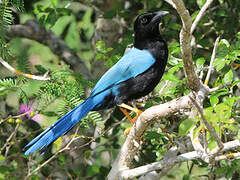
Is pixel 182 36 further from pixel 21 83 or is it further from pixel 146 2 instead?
pixel 146 2

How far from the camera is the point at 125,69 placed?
4.12 metres

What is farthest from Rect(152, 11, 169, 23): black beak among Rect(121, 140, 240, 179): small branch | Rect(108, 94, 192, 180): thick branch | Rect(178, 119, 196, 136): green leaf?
Rect(178, 119, 196, 136): green leaf

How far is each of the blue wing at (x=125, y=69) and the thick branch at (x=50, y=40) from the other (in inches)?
52.6

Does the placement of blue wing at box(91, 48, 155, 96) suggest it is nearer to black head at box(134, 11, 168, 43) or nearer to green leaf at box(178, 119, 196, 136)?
black head at box(134, 11, 168, 43)

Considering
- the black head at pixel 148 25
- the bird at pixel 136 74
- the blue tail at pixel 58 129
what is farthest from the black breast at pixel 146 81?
the blue tail at pixel 58 129

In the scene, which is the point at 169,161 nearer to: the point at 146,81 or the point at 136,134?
the point at 136,134

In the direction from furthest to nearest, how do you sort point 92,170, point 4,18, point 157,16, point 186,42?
point 92,170 < point 157,16 < point 4,18 < point 186,42

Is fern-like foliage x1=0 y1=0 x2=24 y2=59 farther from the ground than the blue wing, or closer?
farther from the ground

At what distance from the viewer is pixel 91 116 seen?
3.96 metres

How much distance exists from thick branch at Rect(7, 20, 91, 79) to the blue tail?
1.65 m

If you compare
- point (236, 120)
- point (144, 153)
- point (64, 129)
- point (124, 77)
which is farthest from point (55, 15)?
point (236, 120)

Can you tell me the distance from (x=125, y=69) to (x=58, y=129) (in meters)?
0.85

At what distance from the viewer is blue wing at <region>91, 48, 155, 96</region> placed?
4.07 m

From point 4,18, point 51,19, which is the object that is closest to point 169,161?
point 4,18
